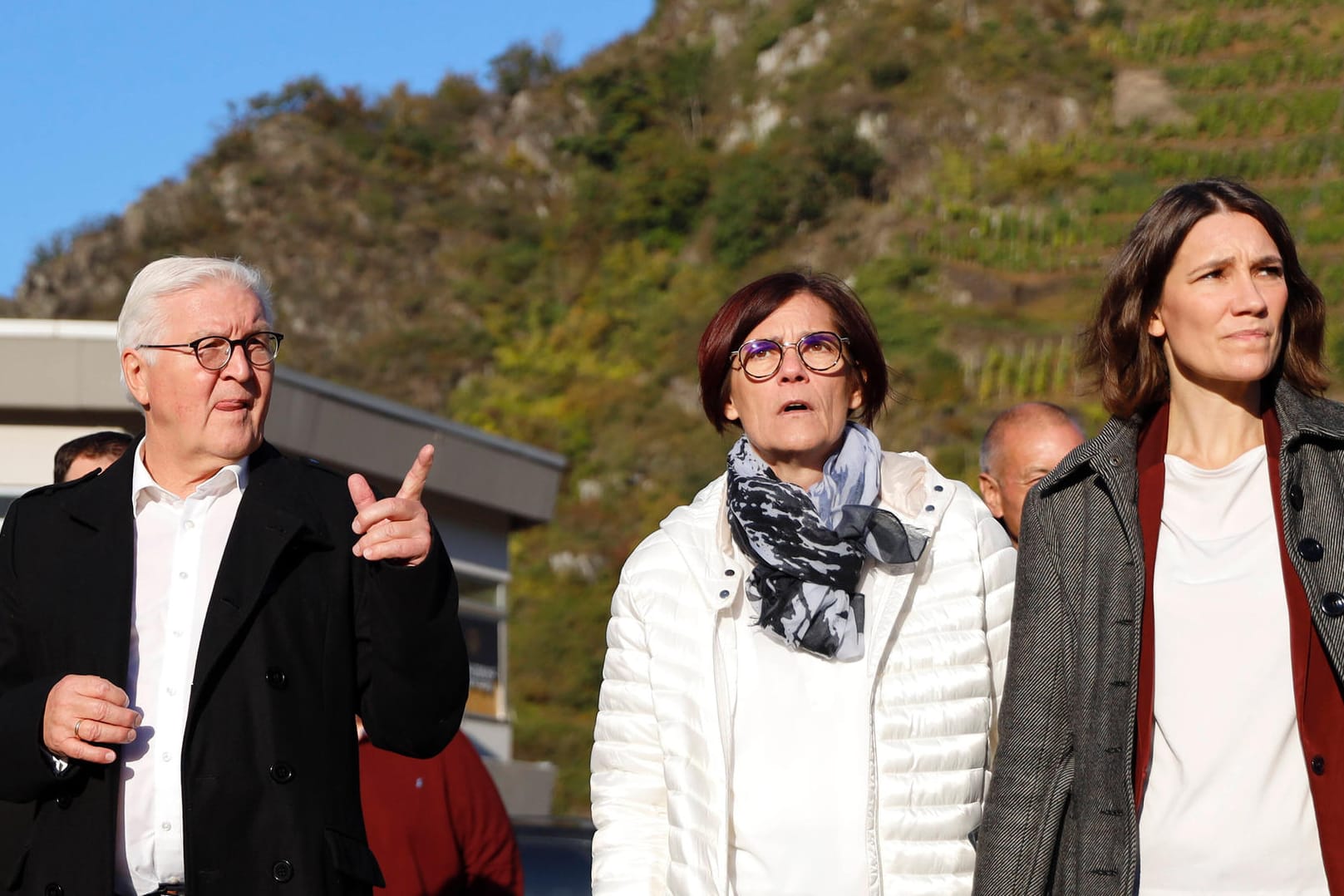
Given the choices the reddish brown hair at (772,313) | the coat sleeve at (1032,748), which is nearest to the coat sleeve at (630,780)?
the reddish brown hair at (772,313)

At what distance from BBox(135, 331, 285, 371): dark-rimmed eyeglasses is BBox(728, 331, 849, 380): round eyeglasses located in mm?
1050

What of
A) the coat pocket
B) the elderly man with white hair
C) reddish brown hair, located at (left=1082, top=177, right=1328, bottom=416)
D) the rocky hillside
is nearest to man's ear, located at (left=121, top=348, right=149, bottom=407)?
the elderly man with white hair

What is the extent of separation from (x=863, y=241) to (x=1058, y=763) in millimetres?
69661

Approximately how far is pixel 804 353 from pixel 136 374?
4.78 ft

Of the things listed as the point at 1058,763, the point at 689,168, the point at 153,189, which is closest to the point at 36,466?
the point at 1058,763

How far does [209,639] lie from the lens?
3.48m

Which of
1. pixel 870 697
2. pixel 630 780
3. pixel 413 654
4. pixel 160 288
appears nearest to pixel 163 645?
pixel 413 654

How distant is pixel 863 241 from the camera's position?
237ft

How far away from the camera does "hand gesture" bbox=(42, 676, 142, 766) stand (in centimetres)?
330

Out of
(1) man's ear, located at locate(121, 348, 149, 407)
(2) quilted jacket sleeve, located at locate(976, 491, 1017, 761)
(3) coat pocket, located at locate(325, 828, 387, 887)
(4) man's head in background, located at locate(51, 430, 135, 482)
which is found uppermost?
(4) man's head in background, located at locate(51, 430, 135, 482)

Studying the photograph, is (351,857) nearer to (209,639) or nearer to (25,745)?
(209,639)

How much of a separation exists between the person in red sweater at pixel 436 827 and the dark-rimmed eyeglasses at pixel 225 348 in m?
1.31

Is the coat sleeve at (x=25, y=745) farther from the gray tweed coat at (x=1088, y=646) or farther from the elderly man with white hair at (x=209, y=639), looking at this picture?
the gray tweed coat at (x=1088, y=646)

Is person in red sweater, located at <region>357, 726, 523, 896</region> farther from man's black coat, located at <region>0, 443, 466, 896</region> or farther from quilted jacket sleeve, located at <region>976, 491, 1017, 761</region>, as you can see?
quilted jacket sleeve, located at <region>976, 491, 1017, 761</region>
